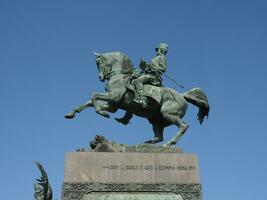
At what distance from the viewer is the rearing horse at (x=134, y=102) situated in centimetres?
1917

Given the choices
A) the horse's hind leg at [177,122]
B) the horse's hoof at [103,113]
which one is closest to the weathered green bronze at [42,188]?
the horse's hoof at [103,113]

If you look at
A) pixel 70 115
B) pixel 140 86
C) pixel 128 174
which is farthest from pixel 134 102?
pixel 128 174

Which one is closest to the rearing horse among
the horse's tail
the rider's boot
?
the horse's tail

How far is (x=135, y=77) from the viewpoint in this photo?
65.2ft

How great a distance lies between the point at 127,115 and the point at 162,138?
1446 mm

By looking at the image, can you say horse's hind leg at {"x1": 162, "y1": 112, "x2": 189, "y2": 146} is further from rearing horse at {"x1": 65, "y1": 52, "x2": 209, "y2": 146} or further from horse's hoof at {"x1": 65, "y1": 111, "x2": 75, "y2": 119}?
horse's hoof at {"x1": 65, "y1": 111, "x2": 75, "y2": 119}

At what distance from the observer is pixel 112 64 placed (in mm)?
19984

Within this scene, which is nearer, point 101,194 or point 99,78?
point 101,194

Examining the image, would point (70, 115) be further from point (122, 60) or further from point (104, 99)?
point (122, 60)

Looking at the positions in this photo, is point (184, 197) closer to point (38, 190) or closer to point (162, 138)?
point (162, 138)

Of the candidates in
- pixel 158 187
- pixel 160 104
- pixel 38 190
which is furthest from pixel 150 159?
pixel 38 190

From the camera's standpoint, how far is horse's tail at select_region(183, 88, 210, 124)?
20109 mm

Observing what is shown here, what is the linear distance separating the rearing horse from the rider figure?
19 centimetres

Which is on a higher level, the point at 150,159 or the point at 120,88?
the point at 120,88
